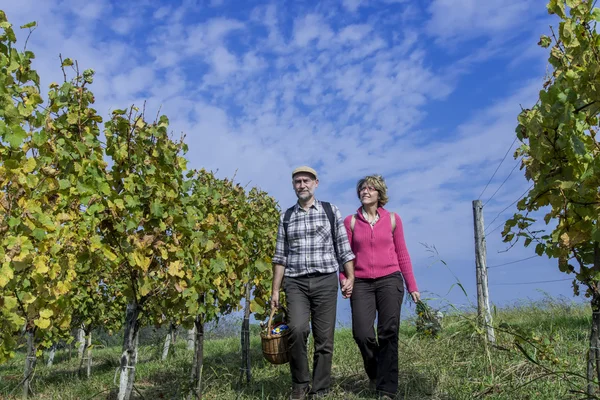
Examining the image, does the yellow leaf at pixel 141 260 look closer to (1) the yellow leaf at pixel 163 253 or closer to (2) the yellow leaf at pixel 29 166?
(1) the yellow leaf at pixel 163 253

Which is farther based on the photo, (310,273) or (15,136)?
(310,273)

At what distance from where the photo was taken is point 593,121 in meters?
3.06

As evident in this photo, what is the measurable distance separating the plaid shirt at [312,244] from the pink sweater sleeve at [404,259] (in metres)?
0.47

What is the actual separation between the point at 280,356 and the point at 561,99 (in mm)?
2891

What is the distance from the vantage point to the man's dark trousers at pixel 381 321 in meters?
4.27

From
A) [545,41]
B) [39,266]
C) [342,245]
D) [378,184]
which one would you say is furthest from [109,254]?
[545,41]

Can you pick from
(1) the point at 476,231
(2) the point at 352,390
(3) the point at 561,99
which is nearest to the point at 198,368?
(2) the point at 352,390

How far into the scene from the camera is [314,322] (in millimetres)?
4293

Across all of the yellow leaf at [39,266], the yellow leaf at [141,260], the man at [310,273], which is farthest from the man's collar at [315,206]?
the yellow leaf at [39,266]

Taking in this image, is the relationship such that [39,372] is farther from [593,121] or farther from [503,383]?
[593,121]

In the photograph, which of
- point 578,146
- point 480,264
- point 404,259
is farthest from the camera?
point 480,264

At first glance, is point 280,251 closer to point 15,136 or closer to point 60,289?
point 60,289

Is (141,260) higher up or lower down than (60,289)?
higher up

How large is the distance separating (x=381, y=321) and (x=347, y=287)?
1.32 ft
